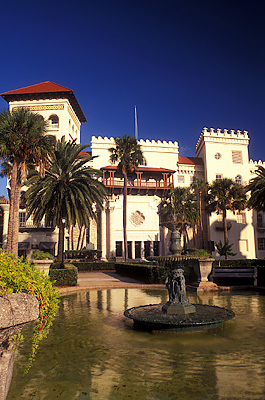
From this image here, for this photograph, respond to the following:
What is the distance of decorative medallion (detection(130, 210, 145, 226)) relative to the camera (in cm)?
4738

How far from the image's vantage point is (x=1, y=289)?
2611 mm

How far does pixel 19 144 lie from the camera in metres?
21.2

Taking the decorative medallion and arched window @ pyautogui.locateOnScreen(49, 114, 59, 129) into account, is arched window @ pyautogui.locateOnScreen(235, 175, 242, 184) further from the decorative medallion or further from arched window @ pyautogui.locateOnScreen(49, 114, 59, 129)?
arched window @ pyautogui.locateOnScreen(49, 114, 59, 129)

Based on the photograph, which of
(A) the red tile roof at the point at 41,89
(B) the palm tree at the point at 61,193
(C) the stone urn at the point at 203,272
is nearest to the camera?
(C) the stone urn at the point at 203,272

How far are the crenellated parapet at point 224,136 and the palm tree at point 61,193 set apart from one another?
32.5m

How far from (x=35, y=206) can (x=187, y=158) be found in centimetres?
3558

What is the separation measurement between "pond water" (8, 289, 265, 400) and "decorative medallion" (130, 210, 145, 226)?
3775 centimetres

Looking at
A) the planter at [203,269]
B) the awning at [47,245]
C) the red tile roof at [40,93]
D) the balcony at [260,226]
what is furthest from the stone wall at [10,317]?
the balcony at [260,226]

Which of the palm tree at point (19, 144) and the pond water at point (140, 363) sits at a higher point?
the palm tree at point (19, 144)

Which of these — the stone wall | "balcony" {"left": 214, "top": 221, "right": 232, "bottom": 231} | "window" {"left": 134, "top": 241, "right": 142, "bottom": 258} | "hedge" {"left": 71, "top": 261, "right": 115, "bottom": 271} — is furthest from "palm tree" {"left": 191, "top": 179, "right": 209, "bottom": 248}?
the stone wall

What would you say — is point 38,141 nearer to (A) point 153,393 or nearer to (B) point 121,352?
(B) point 121,352

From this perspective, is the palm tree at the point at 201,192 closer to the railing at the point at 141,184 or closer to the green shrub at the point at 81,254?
the railing at the point at 141,184

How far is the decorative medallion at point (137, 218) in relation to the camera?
4738 centimetres

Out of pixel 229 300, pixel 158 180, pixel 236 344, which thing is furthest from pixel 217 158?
pixel 236 344
